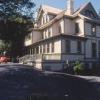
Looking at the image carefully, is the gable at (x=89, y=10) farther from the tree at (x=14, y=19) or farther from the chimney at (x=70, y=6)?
the tree at (x=14, y=19)

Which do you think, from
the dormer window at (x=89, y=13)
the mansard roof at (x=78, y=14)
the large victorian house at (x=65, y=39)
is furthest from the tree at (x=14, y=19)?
the dormer window at (x=89, y=13)

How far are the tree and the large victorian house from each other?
301 inches

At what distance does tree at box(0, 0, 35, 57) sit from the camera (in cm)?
2611

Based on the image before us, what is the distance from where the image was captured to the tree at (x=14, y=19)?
2611 centimetres

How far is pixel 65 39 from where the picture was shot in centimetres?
3859

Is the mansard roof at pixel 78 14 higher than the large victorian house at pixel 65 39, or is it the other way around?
the mansard roof at pixel 78 14

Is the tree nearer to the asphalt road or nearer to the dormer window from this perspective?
the asphalt road

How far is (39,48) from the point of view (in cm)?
4497

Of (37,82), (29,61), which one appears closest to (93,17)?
(29,61)

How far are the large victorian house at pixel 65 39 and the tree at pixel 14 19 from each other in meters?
7.65

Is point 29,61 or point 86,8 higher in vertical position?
point 86,8

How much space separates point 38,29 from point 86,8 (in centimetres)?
925

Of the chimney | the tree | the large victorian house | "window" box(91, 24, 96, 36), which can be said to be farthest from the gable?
the tree

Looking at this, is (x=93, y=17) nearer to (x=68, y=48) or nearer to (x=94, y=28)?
(x=94, y=28)
